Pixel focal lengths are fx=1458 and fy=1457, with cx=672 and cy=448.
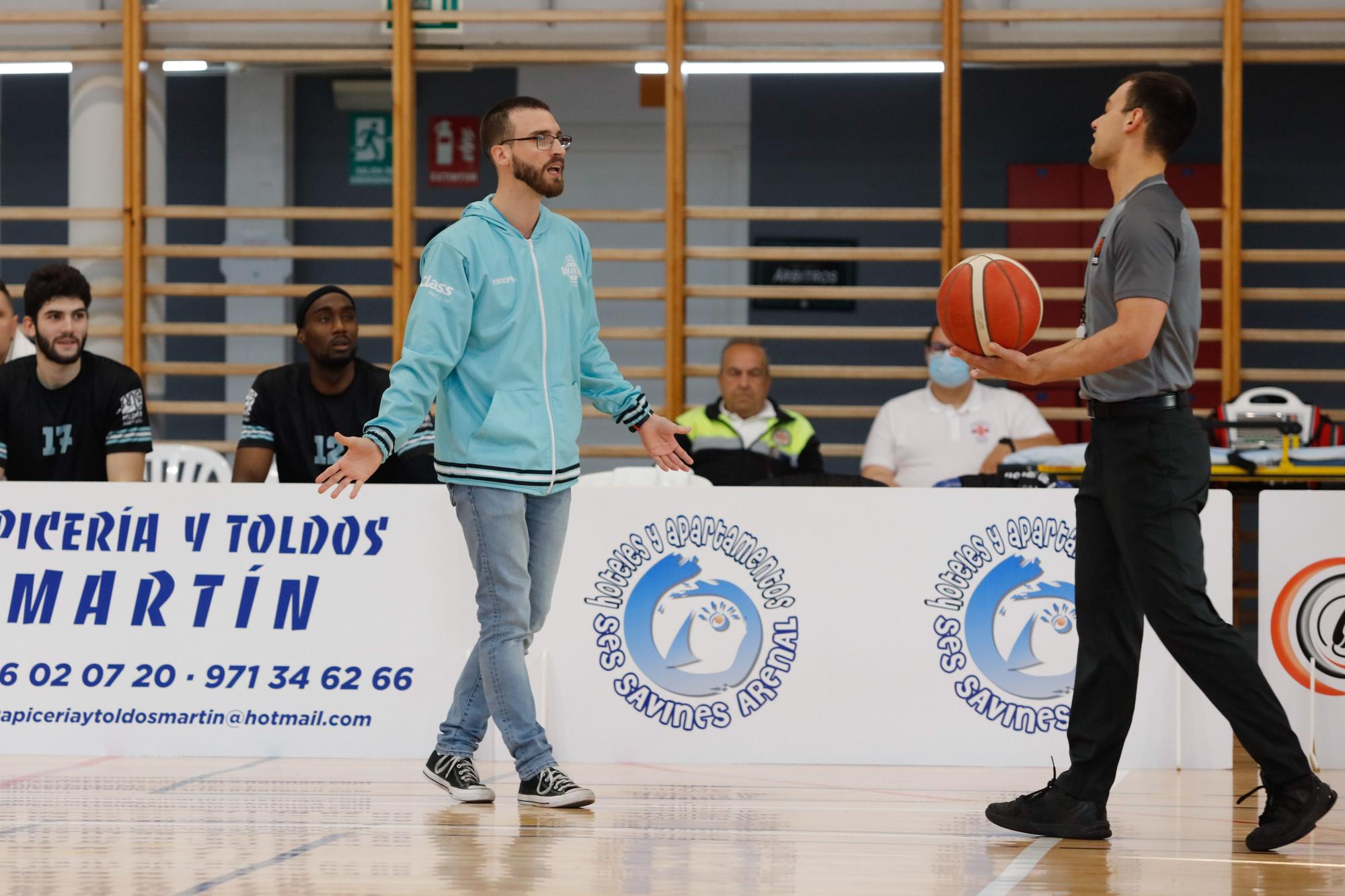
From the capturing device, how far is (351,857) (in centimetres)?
258

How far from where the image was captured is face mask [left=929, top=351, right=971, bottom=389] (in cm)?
552

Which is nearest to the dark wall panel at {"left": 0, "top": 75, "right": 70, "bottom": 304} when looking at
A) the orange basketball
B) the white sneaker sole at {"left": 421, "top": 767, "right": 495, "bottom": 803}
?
the white sneaker sole at {"left": 421, "top": 767, "right": 495, "bottom": 803}

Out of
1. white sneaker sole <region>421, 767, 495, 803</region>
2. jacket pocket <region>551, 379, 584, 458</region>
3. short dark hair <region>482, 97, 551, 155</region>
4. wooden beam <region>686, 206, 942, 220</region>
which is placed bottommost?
white sneaker sole <region>421, 767, 495, 803</region>

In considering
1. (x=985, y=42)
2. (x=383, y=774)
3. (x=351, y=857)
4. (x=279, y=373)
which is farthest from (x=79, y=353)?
(x=985, y=42)

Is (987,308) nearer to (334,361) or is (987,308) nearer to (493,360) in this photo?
(493,360)

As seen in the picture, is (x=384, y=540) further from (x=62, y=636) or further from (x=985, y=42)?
(x=985, y=42)

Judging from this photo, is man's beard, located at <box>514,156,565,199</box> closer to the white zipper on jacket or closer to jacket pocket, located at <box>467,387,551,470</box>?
the white zipper on jacket

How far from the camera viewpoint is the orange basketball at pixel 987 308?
290 centimetres

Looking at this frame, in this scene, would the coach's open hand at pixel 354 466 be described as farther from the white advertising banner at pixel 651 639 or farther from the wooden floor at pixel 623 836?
the white advertising banner at pixel 651 639

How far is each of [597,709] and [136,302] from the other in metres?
3.95

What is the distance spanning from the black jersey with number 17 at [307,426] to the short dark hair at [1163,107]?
2.29 m

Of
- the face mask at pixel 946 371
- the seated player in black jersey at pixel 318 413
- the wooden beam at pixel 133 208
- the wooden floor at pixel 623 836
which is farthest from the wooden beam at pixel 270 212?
the wooden floor at pixel 623 836

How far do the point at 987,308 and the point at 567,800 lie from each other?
4.40 ft

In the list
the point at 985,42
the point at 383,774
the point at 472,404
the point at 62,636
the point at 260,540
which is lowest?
the point at 383,774
